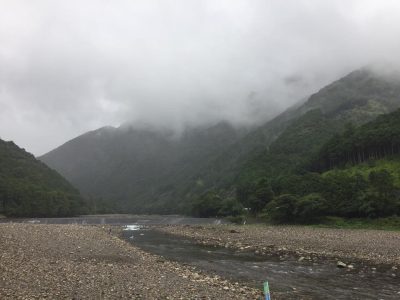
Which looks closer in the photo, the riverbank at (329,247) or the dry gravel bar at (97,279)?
the dry gravel bar at (97,279)

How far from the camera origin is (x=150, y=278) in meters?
27.1

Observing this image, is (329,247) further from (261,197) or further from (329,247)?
(261,197)

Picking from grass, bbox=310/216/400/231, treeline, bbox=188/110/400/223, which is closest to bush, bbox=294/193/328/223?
treeline, bbox=188/110/400/223

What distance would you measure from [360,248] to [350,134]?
10525 cm

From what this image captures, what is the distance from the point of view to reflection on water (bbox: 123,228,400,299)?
85.5 feet

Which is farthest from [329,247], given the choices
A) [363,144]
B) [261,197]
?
[363,144]

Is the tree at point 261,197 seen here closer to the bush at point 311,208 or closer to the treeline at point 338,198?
the treeline at point 338,198

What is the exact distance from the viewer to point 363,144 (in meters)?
130

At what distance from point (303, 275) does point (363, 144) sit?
353ft

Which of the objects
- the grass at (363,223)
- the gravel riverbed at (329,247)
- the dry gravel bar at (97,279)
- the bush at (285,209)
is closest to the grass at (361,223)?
the grass at (363,223)

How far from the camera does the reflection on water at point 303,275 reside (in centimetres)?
2606

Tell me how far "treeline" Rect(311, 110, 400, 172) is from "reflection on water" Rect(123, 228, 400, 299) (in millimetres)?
93890

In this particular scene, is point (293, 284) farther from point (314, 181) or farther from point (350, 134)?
point (350, 134)

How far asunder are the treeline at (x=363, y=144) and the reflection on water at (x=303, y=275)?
93.9 meters
